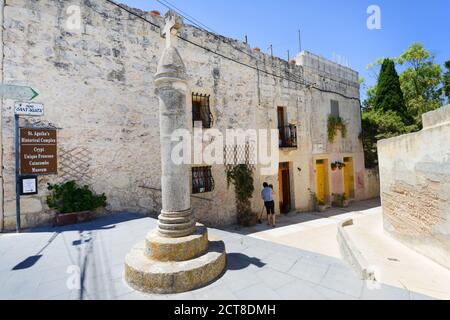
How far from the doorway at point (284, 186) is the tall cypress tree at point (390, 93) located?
9462 millimetres

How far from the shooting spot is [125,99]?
23.3 ft

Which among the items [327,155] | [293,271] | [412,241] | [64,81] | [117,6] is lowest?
[412,241]

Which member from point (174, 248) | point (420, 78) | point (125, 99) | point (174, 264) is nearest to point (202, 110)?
point (125, 99)

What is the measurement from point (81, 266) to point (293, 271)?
9.73ft

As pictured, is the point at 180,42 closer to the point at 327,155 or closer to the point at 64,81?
the point at 64,81

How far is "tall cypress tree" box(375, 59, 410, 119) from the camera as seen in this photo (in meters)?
15.5

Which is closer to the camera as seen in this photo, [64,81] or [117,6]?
[64,81]

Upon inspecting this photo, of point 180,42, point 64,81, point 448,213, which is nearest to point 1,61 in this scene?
point 64,81

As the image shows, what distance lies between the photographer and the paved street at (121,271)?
270 centimetres

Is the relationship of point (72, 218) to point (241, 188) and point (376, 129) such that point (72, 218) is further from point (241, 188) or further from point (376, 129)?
point (376, 129)

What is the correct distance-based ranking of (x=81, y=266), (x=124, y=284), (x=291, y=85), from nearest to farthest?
(x=124, y=284), (x=81, y=266), (x=291, y=85)

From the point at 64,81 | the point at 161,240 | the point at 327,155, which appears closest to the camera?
the point at 161,240

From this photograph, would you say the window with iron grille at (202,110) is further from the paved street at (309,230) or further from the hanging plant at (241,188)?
the paved street at (309,230)

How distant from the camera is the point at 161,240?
3.13 meters
